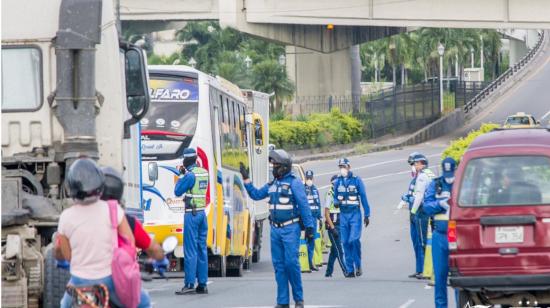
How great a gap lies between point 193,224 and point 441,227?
5.14 metres

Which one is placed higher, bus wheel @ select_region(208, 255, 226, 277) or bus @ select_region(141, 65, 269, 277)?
bus @ select_region(141, 65, 269, 277)

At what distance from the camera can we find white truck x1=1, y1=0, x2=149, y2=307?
1397cm

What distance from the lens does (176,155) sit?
22.7 metres

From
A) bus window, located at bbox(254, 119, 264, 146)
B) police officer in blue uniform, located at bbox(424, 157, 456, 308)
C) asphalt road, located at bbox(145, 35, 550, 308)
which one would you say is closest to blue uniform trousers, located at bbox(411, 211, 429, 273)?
asphalt road, located at bbox(145, 35, 550, 308)

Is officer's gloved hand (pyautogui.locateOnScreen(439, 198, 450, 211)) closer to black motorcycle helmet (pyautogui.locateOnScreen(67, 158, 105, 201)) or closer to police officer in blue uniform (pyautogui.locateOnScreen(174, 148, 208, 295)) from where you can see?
police officer in blue uniform (pyautogui.locateOnScreen(174, 148, 208, 295))

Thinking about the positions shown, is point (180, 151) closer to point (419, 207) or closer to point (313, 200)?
point (419, 207)

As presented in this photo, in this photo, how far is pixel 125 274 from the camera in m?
9.00

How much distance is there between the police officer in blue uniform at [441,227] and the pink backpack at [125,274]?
6.25m

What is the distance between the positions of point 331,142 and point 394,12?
6859 millimetres

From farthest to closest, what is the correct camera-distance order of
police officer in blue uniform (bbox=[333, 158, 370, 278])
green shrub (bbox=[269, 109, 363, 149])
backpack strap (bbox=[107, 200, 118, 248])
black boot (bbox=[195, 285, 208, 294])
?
green shrub (bbox=[269, 109, 363, 149])
police officer in blue uniform (bbox=[333, 158, 370, 278])
black boot (bbox=[195, 285, 208, 294])
backpack strap (bbox=[107, 200, 118, 248])

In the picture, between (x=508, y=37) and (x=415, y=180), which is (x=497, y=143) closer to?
(x=415, y=180)

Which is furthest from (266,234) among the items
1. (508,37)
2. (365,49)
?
(508,37)

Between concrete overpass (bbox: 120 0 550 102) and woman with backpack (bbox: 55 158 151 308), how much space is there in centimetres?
4735

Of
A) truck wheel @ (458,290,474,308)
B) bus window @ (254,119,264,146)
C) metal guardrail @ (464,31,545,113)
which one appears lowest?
truck wheel @ (458,290,474,308)
